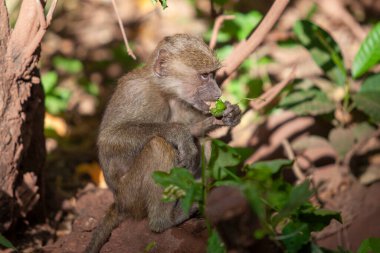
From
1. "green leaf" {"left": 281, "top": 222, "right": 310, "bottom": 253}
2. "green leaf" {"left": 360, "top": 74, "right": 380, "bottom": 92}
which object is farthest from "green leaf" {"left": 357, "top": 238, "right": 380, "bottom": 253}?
"green leaf" {"left": 360, "top": 74, "right": 380, "bottom": 92}

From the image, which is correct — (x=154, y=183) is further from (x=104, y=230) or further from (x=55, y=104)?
(x=55, y=104)

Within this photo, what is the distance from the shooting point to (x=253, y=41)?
16.6 feet

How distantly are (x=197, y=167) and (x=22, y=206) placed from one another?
1671 millimetres

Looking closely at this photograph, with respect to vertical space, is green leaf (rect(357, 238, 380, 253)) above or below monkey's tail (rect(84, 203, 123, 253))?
above

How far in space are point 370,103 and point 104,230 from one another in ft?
10.6

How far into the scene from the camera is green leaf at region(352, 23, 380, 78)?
5.68m

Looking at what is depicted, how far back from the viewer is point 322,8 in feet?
28.8

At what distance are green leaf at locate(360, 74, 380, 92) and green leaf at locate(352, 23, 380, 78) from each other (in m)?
0.35

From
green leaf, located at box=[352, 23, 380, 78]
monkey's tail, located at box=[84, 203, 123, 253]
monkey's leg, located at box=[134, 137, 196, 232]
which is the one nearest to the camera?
monkey's leg, located at box=[134, 137, 196, 232]

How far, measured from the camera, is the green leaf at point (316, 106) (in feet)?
20.0

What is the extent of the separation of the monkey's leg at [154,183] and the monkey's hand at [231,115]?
1.89 ft

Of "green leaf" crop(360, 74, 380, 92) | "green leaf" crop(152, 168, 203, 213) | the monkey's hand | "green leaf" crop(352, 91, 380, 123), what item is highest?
"green leaf" crop(152, 168, 203, 213)

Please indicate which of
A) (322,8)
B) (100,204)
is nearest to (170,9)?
(322,8)

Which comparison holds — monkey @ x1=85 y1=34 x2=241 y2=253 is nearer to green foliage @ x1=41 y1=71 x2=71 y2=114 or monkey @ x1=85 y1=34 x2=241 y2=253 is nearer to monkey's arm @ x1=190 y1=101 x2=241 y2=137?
monkey's arm @ x1=190 y1=101 x2=241 y2=137
